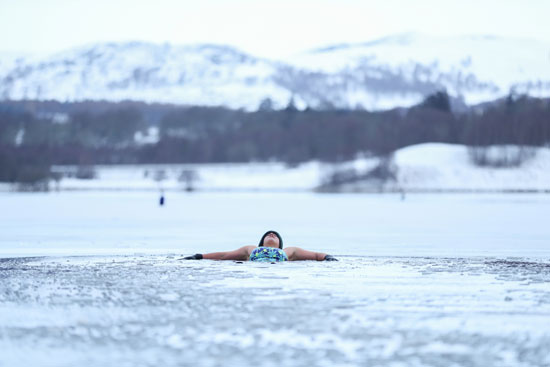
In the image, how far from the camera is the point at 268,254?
16016 mm

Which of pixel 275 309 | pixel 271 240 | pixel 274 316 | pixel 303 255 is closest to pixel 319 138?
pixel 303 255

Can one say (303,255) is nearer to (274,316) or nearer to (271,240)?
(271,240)

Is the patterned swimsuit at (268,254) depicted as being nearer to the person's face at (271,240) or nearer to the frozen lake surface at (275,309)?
the person's face at (271,240)

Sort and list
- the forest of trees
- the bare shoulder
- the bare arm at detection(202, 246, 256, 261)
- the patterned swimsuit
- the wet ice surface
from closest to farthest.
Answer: the wet ice surface, the patterned swimsuit, the bare arm at detection(202, 246, 256, 261), the bare shoulder, the forest of trees

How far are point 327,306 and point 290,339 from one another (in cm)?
188

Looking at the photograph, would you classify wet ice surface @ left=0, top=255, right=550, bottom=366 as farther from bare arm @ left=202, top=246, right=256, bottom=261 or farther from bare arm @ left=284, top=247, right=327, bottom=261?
bare arm @ left=284, top=247, right=327, bottom=261

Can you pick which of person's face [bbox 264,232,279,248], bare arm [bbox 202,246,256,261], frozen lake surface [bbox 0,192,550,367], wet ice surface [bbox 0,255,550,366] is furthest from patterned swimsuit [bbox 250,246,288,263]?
wet ice surface [bbox 0,255,550,366]

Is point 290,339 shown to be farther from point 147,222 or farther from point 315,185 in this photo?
point 315,185

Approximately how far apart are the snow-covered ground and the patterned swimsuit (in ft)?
351

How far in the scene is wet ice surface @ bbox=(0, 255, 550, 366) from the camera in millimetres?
8086

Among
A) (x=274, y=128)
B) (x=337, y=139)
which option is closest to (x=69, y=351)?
(x=337, y=139)

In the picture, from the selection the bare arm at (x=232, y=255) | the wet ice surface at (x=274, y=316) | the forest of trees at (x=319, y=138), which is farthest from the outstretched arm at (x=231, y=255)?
the forest of trees at (x=319, y=138)

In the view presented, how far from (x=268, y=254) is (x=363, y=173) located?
119546 mm

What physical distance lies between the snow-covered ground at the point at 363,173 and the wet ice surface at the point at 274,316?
10962cm
